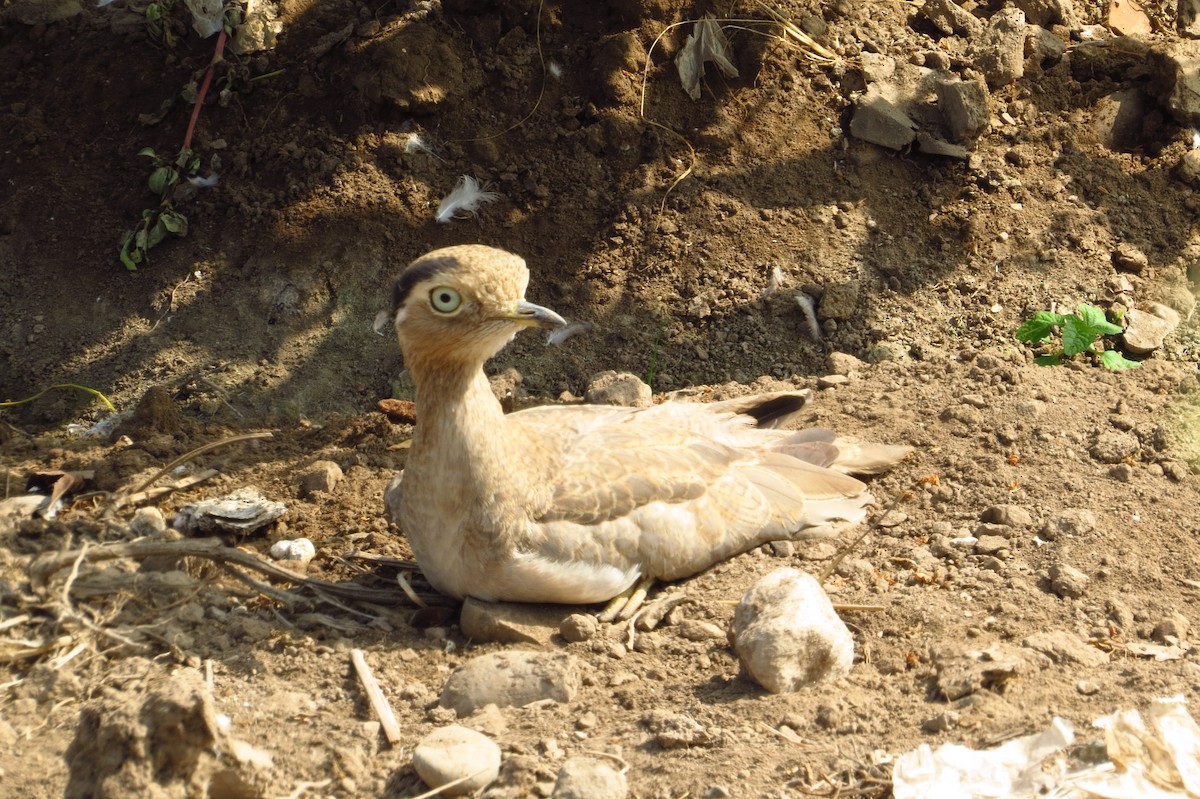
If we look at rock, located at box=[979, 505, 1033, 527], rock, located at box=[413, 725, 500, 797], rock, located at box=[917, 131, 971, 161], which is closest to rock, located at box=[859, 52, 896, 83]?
rock, located at box=[917, 131, 971, 161]

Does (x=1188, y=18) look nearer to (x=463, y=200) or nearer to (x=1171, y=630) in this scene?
(x=463, y=200)

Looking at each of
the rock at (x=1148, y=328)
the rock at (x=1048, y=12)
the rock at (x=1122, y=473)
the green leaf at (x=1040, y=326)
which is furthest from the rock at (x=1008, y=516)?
the rock at (x=1048, y=12)

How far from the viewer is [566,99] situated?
848 cm

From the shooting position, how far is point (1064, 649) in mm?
4750

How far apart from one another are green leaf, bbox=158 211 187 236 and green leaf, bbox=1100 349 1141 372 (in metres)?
5.82

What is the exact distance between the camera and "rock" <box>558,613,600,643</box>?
5.37m

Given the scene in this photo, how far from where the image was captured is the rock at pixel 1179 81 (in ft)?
27.9

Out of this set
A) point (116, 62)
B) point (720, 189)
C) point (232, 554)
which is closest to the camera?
point (232, 554)

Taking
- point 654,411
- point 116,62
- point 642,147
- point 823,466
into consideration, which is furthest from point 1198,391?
point 116,62

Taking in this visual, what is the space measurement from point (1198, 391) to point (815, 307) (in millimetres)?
2256

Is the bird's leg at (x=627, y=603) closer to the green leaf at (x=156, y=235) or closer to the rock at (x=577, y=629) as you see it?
the rock at (x=577, y=629)

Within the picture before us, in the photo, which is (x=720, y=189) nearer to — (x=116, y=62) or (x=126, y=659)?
(x=116, y=62)

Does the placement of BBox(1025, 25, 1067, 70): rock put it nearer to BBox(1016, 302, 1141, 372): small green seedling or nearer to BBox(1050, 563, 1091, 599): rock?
BBox(1016, 302, 1141, 372): small green seedling

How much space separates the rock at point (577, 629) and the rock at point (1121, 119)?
18.4 ft
